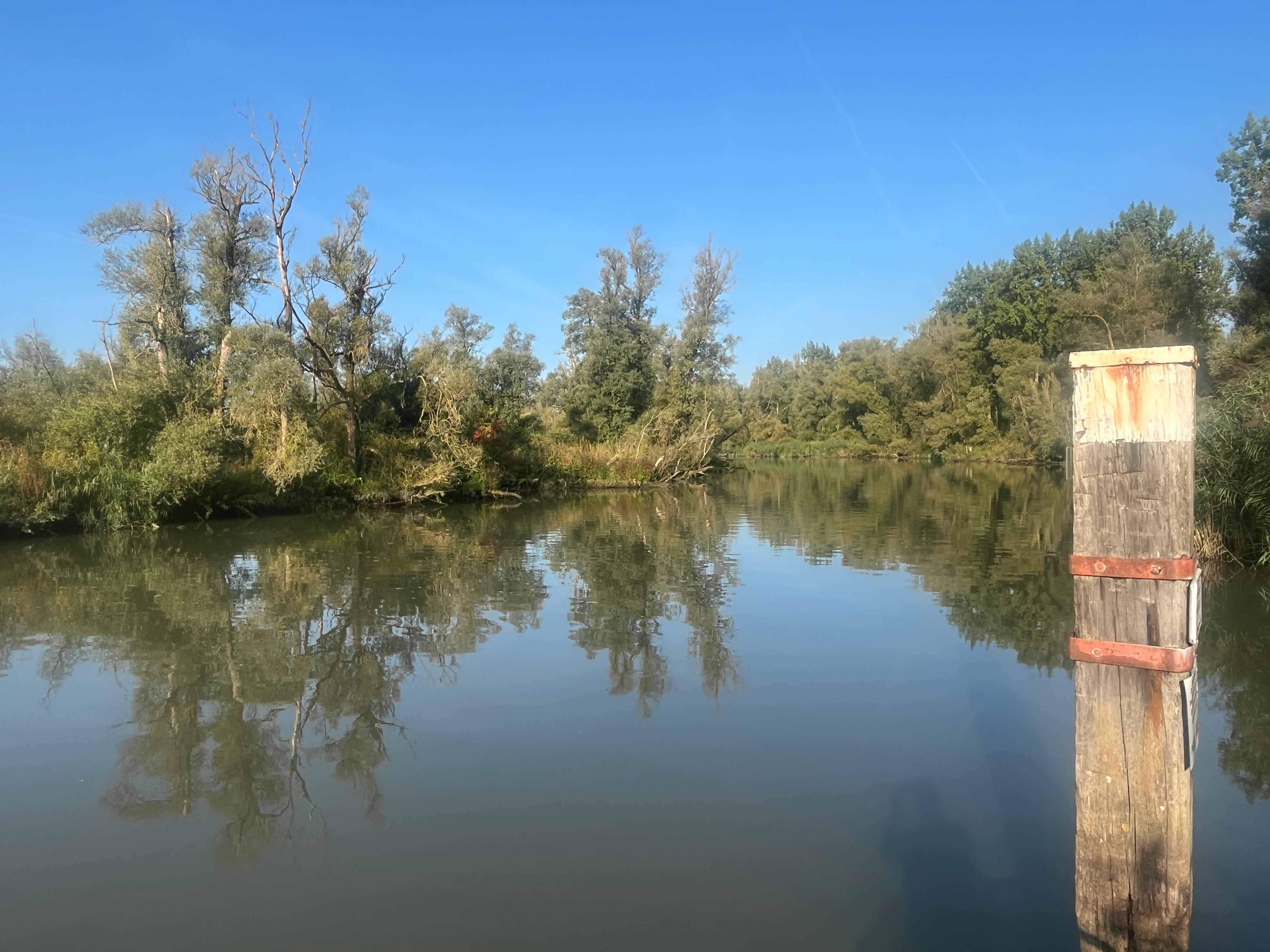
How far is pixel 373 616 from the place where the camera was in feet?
32.4

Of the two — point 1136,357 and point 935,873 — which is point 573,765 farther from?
point 1136,357

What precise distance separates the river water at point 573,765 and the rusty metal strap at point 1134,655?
1.48 metres

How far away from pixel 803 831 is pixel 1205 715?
3.72 metres

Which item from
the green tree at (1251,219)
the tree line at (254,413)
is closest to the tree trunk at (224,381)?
the tree line at (254,413)

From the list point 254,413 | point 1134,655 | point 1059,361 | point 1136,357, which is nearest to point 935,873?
point 1134,655

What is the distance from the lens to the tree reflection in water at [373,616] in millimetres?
5727

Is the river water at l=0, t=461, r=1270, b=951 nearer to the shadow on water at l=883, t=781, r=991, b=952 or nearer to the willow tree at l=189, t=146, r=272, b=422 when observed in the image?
the shadow on water at l=883, t=781, r=991, b=952

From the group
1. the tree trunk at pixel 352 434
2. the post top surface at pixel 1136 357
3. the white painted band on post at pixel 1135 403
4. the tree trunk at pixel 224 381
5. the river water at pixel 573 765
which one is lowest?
the river water at pixel 573 765

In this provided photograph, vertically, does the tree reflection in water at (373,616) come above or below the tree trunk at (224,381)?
below

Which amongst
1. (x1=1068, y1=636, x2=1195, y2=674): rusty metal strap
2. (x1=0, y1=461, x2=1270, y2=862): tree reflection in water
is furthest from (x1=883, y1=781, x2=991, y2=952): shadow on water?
(x1=0, y1=461, x2=1270, y2=862): tree reflection in water

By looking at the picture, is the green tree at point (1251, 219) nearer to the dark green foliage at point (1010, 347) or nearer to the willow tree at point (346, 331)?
the dark green foliage at point (1010, 347)

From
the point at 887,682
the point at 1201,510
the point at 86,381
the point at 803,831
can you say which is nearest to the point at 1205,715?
the point at 887,682

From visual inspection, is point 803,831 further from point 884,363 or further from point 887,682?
point 884,363

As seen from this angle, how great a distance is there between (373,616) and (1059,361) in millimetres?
40876
